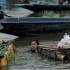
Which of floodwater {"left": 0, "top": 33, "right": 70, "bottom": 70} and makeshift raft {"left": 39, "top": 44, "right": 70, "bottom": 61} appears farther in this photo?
makeshift raft {"left": 39, "top": 44, "right": 70, "bottom": 61}

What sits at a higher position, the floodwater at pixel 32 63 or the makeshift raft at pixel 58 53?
the makeshift raft at pixel 58 53

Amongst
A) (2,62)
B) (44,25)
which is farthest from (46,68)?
(44,25)

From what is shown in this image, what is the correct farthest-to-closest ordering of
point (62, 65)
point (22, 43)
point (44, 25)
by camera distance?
1. point (44, 25)
2. point (22, 43)
3. point (62, 65)

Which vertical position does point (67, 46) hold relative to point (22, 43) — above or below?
above

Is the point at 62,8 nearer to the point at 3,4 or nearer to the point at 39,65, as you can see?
the point at 3,4

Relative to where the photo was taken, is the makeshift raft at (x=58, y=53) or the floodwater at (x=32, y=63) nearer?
the floodwater at (x=32, y=63)

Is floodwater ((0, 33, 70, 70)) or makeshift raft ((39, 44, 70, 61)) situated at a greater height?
makeshift raft ((39, 44, 70, 61))

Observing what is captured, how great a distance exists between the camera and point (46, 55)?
15469 millimetres

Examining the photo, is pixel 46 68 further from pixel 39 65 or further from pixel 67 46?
pixel 67 46

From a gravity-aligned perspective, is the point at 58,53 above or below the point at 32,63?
above

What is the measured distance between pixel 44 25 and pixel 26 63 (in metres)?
9.59

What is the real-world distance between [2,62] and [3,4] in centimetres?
1946

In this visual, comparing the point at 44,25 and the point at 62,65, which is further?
the point at 44,25

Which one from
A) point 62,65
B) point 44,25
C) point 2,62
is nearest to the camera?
point 2,62
